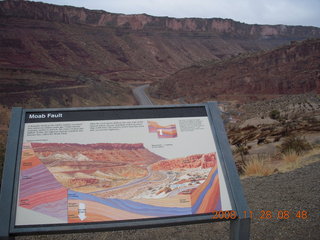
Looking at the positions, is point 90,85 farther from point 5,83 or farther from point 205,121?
point 205,121

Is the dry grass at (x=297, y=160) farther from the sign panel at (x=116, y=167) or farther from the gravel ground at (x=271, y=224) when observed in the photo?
the sign panel at (x=116, y=167)

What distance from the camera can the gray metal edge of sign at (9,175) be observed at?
2.93 m

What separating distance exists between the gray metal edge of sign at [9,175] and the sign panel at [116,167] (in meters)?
0.07

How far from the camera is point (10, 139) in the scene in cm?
326

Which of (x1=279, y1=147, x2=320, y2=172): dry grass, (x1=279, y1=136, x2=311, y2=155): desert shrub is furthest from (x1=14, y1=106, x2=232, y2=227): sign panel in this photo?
(x1=279, y1=136, x2=311, y2=155): desert shrub

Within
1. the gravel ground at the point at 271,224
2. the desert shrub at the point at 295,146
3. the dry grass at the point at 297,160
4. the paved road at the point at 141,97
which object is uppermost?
the paved road at the point at 141,97

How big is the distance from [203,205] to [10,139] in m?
1.99

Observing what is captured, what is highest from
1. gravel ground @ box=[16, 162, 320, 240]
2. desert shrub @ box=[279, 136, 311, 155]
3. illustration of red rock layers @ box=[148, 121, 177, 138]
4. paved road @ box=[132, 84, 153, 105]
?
paved road @ box=[132, 84, 153, 105]

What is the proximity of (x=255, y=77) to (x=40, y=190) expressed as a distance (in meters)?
42.8

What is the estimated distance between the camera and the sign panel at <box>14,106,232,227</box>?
10.1ft

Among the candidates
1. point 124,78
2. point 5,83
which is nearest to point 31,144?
point 5,83

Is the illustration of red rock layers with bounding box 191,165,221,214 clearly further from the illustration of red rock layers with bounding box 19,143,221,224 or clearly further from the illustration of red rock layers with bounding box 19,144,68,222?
the illustration of red rock layers with bounding box 19,144,68,222

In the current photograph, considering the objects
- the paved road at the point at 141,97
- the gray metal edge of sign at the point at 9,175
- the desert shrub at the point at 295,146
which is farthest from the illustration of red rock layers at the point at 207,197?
the paved road at the point at 141,97

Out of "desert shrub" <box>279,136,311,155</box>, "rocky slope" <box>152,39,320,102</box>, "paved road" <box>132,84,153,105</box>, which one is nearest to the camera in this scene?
"desert shrub" <box>279,136,311,155</box>
